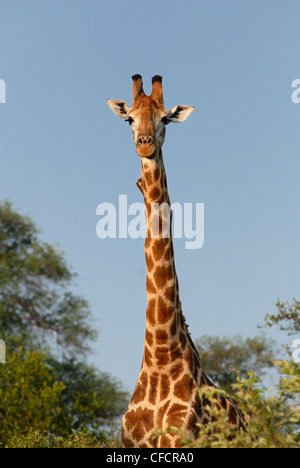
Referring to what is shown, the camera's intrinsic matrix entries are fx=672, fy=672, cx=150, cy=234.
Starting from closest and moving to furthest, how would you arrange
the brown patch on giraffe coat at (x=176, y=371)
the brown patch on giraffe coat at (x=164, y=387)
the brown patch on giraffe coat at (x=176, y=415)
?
the brown patch on giraffe coat at (x=176, y=415) → the brown patch on giraffe coat at (x=164, y=387) → the brown patch on giraffe coat at (x=176, y=371)

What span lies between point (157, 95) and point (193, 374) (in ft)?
12.7

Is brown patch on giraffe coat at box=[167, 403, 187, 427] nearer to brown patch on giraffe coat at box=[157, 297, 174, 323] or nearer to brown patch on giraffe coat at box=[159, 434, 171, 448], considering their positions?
brown patch on giraffe coat at box=[159, 434, 171, 448]

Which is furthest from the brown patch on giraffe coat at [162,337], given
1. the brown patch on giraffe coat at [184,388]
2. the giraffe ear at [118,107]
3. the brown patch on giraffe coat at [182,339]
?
the giraffe ear at [118,107]

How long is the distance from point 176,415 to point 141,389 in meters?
0.68

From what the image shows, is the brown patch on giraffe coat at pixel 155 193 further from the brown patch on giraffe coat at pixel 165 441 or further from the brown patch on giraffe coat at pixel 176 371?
the brown patch on giraffe coat at pixel 165 441

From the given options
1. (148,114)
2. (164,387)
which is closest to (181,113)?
(148,114)

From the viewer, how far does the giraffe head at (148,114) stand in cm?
844

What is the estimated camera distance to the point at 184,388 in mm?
8117

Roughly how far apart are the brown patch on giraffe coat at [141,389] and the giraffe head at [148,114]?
9.17ft

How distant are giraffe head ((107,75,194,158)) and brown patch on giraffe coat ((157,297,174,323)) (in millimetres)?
1862

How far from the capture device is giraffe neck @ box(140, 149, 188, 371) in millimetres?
8391

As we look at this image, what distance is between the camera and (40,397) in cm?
2192
